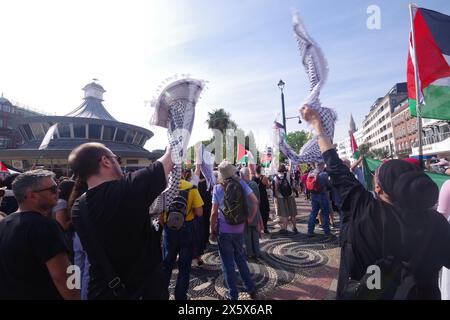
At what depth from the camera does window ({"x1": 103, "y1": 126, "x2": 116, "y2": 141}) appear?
37.0 meters

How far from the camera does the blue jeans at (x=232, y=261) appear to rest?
3.64 meters

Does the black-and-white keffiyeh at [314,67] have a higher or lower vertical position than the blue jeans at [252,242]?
higher

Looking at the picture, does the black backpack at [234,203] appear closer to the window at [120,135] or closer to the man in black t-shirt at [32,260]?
the man in black t-shirt at [32,260]

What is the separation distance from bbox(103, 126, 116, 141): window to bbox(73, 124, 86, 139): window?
105 inches

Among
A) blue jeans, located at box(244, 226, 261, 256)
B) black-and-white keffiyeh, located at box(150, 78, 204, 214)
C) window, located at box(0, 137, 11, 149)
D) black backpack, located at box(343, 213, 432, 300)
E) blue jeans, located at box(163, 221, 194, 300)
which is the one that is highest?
window, located at box(0, 137, 11, 149)

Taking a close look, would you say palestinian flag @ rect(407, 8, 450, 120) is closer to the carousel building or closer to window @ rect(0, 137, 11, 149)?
the carousel building

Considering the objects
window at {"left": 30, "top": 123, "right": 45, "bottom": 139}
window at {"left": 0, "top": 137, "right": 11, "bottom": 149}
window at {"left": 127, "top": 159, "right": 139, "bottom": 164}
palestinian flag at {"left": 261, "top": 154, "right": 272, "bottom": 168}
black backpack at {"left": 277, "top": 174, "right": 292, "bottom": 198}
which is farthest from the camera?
window at {"left": 0, "top": 137, "right": 11, "bottom": 149}

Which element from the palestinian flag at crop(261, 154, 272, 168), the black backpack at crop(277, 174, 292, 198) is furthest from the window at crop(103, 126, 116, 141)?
the black backpack at crop(277, 174, 292, 198)

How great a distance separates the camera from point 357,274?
5.39 feet

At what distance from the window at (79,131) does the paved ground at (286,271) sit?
117 feet

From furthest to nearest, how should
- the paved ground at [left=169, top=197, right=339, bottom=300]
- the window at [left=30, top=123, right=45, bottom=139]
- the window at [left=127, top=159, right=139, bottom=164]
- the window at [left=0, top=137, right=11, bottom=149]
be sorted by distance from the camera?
the window at [left=0, top=137, right=11, bottom=149] < the window at [left=127, top=159, right=139, bottom=164] < the window at [left=30, top=123, right=45, bottom=139] < the paved ground at [left=169, top=197, right=339, bottom=300]

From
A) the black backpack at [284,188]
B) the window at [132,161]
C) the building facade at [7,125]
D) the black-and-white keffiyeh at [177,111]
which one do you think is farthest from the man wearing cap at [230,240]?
the building facade at [7,125]
